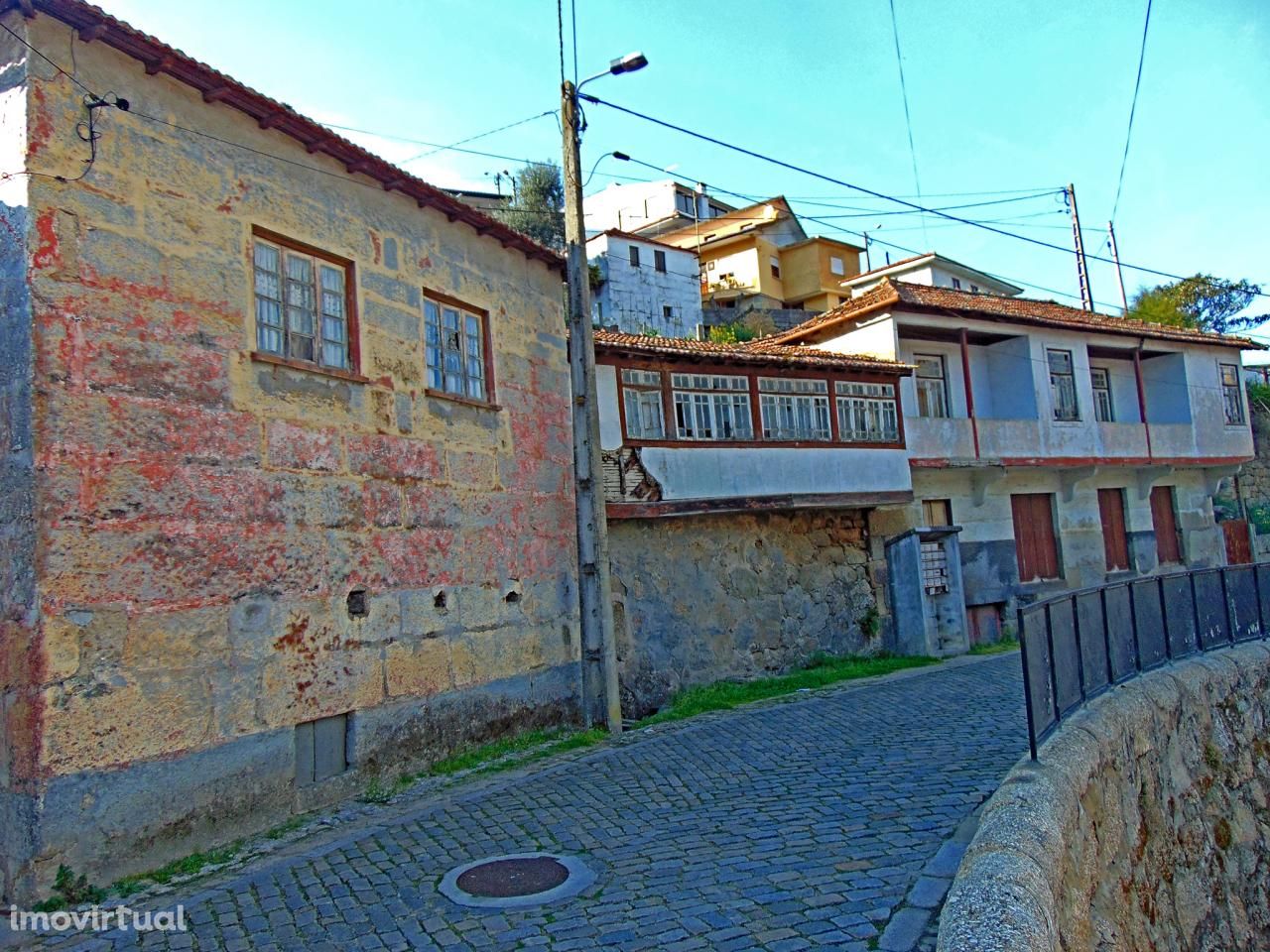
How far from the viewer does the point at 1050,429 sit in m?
20.3

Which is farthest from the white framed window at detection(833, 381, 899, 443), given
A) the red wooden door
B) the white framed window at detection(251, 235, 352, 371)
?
the white framed window at detection(251, 235, 352, 371)

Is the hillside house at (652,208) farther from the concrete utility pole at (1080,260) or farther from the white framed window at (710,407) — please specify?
the white framed window at (710,407)

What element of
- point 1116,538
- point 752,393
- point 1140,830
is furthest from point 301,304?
point 1116,538

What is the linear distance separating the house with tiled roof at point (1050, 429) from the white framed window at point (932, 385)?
0.12 ft

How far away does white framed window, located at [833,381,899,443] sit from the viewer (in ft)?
54.3

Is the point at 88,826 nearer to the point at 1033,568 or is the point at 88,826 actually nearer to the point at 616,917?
the point at 616,917

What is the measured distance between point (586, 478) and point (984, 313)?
38.6ft

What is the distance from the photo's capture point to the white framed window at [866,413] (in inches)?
652

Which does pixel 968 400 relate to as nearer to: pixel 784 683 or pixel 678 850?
pixel 784 683

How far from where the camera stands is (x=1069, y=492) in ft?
70.7

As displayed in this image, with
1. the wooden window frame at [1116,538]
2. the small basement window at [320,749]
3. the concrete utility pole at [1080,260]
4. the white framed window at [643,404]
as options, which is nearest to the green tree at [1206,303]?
the concrete utility pole at [1080,260]

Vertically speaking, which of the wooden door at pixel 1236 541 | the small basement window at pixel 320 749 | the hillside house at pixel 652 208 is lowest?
the small basement window at pixel 320 749

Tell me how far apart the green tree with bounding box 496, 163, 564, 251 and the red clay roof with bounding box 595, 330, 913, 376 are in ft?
71.9

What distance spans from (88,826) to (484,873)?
251 cm
